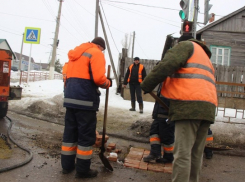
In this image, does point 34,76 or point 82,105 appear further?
point 34,76

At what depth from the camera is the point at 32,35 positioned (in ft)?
38.9

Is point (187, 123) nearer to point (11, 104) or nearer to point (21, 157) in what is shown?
point (21, 157)

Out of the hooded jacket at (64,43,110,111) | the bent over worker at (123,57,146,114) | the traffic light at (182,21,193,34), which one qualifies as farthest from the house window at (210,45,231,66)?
the hooded jacket at (64,43,110,111)

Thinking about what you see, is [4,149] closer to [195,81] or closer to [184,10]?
[195,81]

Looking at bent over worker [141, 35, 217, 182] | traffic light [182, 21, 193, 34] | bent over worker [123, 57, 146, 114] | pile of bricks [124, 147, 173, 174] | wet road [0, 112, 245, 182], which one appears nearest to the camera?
bent over worker [141, 35, 217, 182]

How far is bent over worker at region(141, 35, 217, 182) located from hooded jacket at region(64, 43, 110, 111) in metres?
0.87

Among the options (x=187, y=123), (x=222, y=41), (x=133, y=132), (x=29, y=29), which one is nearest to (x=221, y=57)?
(x=222, y=41)

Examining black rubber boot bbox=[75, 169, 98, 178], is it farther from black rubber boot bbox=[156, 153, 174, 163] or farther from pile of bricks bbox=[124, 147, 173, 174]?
black rubber boot bbox=[156, 153, 174, 163]

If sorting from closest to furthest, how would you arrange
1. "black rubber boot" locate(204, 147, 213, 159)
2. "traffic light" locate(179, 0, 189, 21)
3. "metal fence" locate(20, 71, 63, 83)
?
1. "black rubber boot" locate(204, 147, 213, 159)
2. "traffic light" locate(179, 0, 189, 21)
3. "metal fence" locate(20, 71, 63, 83)

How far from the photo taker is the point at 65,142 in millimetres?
3307

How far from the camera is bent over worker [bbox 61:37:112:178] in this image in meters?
3.19

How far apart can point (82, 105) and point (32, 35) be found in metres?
9.84

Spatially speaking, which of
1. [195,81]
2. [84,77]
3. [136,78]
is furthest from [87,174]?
[136,78]

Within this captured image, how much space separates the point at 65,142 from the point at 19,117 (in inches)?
152
